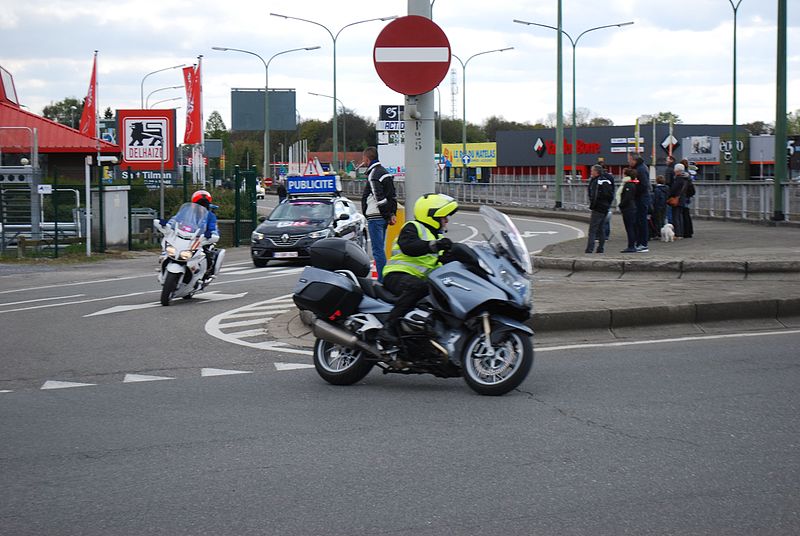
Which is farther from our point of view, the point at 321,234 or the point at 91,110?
the point at 91,110

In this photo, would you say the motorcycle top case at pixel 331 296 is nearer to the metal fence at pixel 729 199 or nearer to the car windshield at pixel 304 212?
the metal fence at pixel 729 199

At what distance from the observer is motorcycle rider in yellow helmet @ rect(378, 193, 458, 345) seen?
27.7 feet

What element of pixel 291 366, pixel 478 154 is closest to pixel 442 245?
pixel 291 366

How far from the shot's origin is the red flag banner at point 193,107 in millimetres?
40375

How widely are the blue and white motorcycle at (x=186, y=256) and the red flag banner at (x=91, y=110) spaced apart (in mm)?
26141

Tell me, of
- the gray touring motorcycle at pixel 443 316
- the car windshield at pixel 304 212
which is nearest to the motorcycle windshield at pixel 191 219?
the gray touring motorcycle at pixel 443 316

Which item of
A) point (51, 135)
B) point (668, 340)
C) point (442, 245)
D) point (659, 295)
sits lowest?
point (668, 340)

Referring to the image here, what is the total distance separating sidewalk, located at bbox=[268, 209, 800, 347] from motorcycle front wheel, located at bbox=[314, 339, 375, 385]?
2.50 m

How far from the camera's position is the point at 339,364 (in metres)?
8.95

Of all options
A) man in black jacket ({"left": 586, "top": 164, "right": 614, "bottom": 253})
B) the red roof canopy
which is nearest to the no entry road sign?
man in black jacket ({"left": 586, "top": 164, "right": 614, "bottom": 253})

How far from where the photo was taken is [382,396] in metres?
8.44

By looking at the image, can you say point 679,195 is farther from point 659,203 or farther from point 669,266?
point 669,266

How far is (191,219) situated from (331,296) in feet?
25.0

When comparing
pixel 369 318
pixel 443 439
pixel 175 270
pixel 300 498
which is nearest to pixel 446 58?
pixel 369 318
